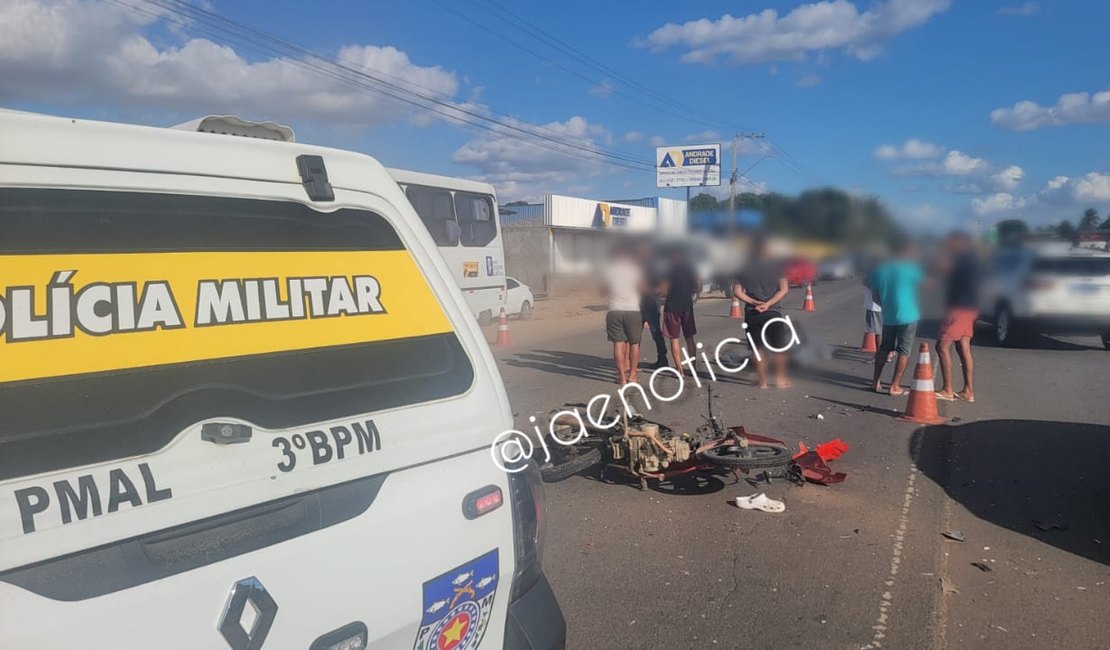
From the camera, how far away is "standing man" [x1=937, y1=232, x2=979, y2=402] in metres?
5.93

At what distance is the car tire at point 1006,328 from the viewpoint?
12.0 metres

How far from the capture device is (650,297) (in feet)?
31.2

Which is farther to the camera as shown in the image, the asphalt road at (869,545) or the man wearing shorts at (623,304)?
the man wearing shorts at (623,304)

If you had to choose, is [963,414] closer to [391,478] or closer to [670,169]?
[391,478]

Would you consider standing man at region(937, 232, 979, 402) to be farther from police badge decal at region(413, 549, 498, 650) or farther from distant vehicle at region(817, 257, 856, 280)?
police badge decal at region(413, 549, 498, 650)

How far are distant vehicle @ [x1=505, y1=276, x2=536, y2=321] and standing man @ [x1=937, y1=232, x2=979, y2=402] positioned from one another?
12789mm

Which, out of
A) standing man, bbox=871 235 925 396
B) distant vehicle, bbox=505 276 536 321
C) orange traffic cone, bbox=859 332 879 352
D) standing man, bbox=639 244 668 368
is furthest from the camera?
distant vehicle, bbox=505 276 536 321

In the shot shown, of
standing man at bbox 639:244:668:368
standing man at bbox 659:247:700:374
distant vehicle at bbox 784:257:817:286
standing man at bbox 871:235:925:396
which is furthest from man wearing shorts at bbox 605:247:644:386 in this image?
standing man at bbox 871:235:925:396

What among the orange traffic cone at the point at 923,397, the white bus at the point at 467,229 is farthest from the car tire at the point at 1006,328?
the white bus at the point at 467,229

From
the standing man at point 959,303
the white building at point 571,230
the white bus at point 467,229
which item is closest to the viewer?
the standing man at point 959,303

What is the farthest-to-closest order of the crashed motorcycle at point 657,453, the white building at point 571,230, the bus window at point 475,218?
the bus window at point 475,218
the white building at point 571,230
the crashed motorcycle at point 657,453

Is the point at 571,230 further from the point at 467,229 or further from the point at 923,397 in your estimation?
the point at 923,397

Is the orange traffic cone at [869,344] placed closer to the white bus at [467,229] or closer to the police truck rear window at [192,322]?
the white bus at [467,229]

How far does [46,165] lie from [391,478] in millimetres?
1013
